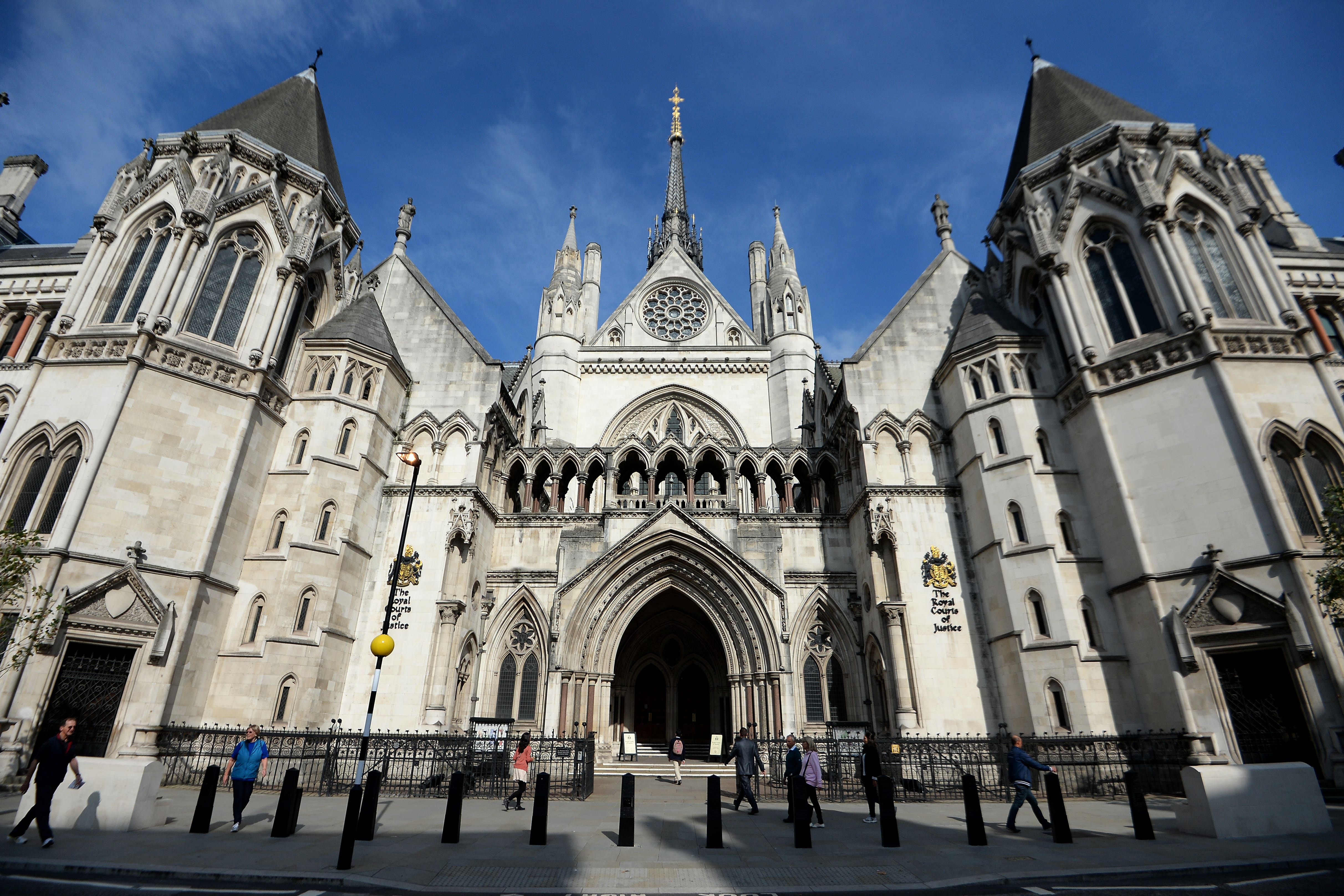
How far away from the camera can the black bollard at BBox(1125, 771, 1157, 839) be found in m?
9.39

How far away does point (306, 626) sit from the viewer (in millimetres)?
17766

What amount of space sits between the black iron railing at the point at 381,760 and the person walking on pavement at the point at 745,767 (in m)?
4.27

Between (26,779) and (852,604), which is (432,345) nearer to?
(26,779)

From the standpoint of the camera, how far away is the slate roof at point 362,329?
21312mm

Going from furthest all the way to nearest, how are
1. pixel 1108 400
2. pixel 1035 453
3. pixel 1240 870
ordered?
pixel 1035 453
pixel 1108 400
pixel 1240 870

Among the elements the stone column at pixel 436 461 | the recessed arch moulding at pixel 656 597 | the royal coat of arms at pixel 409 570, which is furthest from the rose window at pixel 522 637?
the stone column at pixel 436 461

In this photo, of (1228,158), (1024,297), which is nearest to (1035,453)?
(1024,297)

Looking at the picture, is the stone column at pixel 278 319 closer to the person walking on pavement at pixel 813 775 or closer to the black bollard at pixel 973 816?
the person walking on pavement at pixel 813 775

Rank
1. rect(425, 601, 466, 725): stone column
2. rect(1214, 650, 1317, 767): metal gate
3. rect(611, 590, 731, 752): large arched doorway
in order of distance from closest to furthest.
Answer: rect(1214, 650, 1317, 767): metal gate
rect(425, 601, 466, 725): stone column
rect(611, 590, 731, 752): large arched doorway

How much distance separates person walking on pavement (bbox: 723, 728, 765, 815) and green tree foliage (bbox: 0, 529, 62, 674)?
1390 cm

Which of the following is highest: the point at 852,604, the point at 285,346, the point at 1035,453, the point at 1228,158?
the point at 1228,158

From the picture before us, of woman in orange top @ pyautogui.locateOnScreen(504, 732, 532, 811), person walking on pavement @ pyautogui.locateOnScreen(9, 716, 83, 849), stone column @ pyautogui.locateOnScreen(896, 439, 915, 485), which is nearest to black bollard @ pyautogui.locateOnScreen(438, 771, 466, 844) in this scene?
woman in orange top @ pyautogui.locateOnScreen(504, 732, 532, 811)

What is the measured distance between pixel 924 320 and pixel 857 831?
722 inches

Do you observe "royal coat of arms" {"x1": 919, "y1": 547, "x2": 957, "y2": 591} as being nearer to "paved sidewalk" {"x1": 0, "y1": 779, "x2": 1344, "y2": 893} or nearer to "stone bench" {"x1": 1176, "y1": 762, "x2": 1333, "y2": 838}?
"paved sidewalk" {"x1": 0, "y1": 779, "x2": 1344, "y2": 893}
